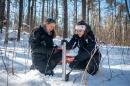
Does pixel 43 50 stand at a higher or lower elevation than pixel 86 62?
higher

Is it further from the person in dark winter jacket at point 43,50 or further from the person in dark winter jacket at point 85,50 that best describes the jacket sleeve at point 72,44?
the person in dark winter jacket at point 43,50

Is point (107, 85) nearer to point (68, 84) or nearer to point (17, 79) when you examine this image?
point (68, 84)

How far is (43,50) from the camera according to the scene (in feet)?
18.5

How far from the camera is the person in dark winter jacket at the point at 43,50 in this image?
5.59 meters

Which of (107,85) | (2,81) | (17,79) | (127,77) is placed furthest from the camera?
(127,77)

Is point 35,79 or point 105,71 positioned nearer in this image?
point 35,79

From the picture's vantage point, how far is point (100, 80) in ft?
16.8

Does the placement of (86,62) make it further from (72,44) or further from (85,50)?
(72,44)

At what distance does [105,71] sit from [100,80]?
0.73 meters

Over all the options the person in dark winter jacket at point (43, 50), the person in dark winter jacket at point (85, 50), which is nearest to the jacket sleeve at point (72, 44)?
the person in dark winter jacket at point (85, 50)

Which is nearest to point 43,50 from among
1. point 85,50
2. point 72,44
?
point 72,44

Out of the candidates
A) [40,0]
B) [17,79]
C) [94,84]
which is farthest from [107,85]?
[40,0]

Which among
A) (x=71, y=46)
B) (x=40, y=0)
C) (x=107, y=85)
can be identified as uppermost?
(x=40, y=0)

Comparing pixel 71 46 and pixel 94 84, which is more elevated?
pixel 71 46
